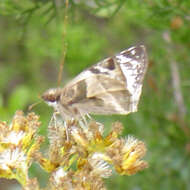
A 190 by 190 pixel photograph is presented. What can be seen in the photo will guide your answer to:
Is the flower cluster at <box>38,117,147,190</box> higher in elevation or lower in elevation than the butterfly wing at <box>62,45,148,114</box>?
lower

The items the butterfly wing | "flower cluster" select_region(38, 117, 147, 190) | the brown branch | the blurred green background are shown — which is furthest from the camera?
the brown branch

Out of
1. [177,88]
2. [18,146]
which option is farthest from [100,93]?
[177,88]

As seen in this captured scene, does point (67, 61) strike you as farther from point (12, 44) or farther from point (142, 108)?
point (12, 44)

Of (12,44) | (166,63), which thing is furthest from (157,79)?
(12,44)

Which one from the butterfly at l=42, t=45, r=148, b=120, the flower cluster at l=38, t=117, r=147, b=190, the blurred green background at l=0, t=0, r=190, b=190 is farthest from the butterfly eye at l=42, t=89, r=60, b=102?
the blurred green background at l=0, t=0, r=190, b=190

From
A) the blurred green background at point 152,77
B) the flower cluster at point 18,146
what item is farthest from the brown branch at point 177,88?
the flower cluster at point 18,146

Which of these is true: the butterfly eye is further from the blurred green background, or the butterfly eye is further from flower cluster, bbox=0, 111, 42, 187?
the blurred green background
